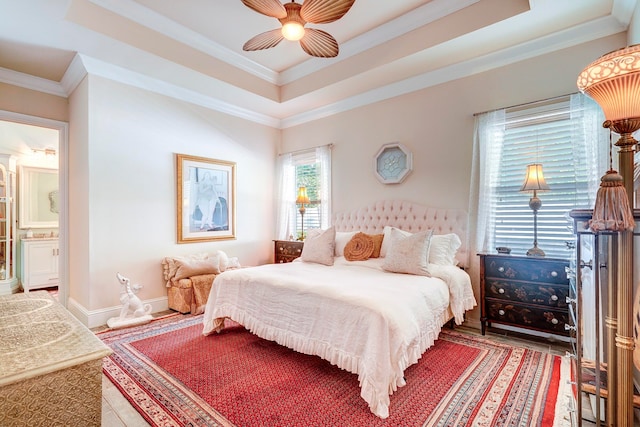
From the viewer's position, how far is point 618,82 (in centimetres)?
124

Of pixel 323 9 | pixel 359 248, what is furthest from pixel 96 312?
pixel 323 9

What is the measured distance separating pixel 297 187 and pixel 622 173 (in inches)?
177

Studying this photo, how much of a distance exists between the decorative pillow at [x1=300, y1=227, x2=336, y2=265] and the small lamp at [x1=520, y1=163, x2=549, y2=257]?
6.59 feet

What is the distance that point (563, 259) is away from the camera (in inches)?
110

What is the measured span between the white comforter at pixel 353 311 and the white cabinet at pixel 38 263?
442 cm

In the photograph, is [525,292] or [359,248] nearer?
[525,292]

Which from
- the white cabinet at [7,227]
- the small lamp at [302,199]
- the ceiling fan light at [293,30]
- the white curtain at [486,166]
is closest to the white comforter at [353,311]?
the white curtain at [486,166]

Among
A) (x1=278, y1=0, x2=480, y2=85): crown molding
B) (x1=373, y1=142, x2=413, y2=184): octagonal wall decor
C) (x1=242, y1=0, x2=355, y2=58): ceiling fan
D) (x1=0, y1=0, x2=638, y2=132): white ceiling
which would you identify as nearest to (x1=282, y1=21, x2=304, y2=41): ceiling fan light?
(x1=242, y1=0, x2=355, y2=58): ceiling fan

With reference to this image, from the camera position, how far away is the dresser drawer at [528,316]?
9.12ft

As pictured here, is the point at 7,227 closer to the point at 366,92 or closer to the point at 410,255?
the point at 366,92

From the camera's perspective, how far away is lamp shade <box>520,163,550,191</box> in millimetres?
2965

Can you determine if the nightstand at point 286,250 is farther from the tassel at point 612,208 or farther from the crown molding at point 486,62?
the tassel at point 612,208

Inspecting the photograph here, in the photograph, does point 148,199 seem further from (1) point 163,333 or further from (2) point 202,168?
(1) point 163,333

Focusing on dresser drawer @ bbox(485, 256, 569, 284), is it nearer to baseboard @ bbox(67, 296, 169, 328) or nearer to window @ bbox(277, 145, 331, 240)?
window @ bbox(277, 145, 331, 240)
